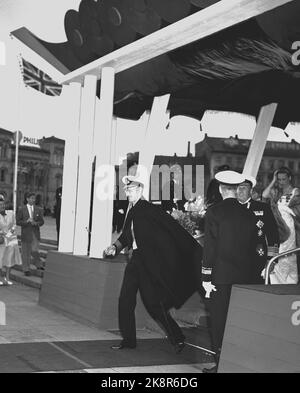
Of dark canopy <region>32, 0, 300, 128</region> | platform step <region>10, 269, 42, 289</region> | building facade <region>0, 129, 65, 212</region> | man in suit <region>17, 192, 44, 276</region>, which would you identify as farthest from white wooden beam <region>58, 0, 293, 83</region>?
building facade <region>0, 129, 65, 212</region>

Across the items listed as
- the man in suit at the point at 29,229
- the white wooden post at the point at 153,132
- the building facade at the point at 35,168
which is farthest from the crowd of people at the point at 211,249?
the building facade at the point at 35,168

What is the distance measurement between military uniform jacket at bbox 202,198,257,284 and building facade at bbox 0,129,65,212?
108454mm

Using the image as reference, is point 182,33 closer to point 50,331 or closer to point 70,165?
point 70,165

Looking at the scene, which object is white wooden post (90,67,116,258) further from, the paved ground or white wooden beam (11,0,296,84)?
the paved ground

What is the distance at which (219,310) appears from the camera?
19.0ft

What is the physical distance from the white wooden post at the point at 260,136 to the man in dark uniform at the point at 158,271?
6437 mm

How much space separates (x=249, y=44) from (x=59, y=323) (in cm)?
430

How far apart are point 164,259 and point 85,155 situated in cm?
327

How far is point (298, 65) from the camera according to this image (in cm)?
834

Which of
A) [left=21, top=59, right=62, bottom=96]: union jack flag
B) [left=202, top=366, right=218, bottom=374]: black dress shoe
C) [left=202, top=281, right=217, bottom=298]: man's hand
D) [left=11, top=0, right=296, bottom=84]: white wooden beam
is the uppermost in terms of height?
[left=21, top=59, right=62, bottom=96]: union jack flag

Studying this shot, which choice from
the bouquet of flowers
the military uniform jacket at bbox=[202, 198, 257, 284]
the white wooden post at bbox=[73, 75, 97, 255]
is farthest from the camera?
the white wooden post at bbox=[73, 75, 97, 255]

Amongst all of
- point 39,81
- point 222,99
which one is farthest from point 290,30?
point 39,81

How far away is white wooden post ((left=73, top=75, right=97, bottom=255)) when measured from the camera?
9720 mm

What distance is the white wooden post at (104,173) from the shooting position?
9133 mm
